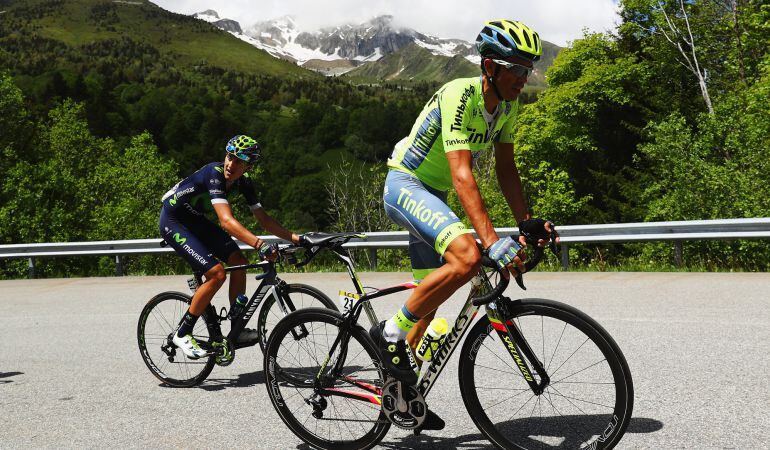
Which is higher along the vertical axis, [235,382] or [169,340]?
[169,340]

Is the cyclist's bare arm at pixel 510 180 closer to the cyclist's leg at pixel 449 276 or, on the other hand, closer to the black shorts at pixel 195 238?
the cyclist's leg at pixel 449 276

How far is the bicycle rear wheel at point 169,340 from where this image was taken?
19.8ft

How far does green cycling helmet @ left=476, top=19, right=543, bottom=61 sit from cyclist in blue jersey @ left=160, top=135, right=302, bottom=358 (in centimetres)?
246

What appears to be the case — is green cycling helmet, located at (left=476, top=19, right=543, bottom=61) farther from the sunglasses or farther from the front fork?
the front fork

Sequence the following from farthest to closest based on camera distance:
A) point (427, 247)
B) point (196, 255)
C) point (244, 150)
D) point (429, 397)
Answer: point (196, 255), point (244, 150), point (429, 397), point (427, 247)

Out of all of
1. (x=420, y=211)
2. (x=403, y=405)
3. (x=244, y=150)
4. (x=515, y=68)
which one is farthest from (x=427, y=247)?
(x=244, y=150)

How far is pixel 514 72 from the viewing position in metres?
3.67

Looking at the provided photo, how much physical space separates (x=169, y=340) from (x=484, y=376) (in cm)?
337

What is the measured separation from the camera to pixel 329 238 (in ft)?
15.3

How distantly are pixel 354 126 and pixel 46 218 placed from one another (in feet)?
375

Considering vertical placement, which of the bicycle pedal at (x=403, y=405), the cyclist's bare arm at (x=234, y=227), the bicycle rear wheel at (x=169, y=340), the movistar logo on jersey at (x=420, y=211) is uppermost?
the movistar logo on jersey at (x=420, y=211)

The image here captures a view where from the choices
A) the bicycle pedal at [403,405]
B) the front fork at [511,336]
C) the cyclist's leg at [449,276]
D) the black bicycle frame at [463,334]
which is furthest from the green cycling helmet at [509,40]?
the bicycle pedal at [403,405]

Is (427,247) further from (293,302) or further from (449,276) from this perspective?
(293,302)

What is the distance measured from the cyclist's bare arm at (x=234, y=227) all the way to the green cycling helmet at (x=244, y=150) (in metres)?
0.39
